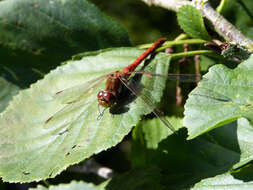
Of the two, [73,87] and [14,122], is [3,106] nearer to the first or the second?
[14,122]

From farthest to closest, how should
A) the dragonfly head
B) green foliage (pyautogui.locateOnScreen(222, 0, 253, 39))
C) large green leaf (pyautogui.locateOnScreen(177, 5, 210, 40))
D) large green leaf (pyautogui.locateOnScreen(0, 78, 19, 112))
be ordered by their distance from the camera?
1. large green leaf (pyautogui.locateOnScreen(0, 78, 19, 112))
2. green foliage (pyautogui.locateOnScreen(222, 0, 253, 39))
3. the dragonfly head
4. large green leaf (pyautogui.locateOnScreen(177, 5, 210, 40))

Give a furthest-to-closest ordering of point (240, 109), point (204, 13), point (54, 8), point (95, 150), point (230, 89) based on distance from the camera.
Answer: point (54, 8) < point (204, 13) < point (95, 150) < point (230, 89) < point (240, 109)

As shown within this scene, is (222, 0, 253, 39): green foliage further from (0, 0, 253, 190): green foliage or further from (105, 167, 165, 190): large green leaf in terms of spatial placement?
(105, 167, 165, 190): large green leaf

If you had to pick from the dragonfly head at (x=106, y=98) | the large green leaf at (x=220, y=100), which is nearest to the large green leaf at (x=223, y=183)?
the large green leaf at (x=220, y=100)

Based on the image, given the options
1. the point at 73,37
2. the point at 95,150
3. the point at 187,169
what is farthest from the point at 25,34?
the point at 187,169

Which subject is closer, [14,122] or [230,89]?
[230,89]

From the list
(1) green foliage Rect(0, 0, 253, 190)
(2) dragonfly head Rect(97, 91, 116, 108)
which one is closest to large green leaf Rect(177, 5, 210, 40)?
(1) green foliage Rect(0, 0, 253, 190)
